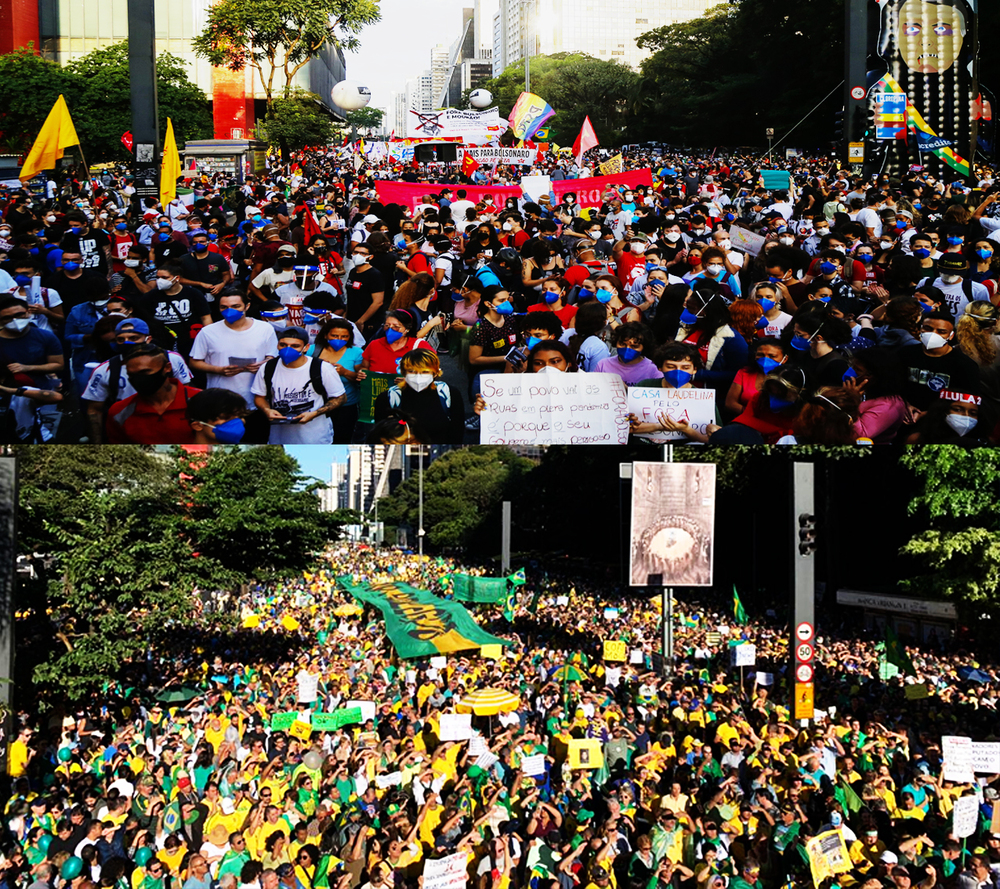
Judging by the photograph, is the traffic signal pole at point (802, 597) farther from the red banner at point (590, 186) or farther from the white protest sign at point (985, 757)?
the red banner at point (590, 186)

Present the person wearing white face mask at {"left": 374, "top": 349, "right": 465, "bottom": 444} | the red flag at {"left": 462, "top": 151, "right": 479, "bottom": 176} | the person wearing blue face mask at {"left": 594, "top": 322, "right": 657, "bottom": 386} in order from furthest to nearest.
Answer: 1. the red flag at {"left": 462, "top": 151, "right": 479, "bottom": 176}
2. the person wearing white face mask at {"left": 374, "top": 349, "right": 465, "bottom": 444}
3. the person wearing blue face mask at {"left": 594, "top": 322, "right": 657, "bottom": 386}

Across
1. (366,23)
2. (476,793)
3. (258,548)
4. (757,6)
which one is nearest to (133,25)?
(366,23)

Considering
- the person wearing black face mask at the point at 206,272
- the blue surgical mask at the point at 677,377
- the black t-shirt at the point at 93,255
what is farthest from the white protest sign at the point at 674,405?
the black t-shirt at the point at 93,255

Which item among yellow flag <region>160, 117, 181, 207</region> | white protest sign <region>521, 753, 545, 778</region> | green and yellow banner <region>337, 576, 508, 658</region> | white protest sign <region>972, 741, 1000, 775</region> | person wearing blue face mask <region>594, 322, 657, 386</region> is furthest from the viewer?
green and yellow banner <region>337, 576, 508, 658</region>

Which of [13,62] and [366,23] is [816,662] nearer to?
[366,23]

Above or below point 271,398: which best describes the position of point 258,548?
below

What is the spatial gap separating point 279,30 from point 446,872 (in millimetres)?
18231

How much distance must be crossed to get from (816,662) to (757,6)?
18635mm

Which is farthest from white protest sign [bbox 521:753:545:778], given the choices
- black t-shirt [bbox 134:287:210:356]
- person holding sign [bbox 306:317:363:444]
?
black t-shirt [bbox 134:287:210:356]

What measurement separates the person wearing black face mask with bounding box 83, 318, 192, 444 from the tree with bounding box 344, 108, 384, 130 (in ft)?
55.5

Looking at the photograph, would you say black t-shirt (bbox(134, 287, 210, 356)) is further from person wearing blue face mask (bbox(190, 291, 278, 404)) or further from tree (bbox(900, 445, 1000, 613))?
tree (bbox(900, 445, 1000, 613))

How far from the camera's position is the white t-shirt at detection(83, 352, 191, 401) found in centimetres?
1030

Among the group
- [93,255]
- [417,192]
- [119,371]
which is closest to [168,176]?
[417,192]

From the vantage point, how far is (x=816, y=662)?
19.5m
